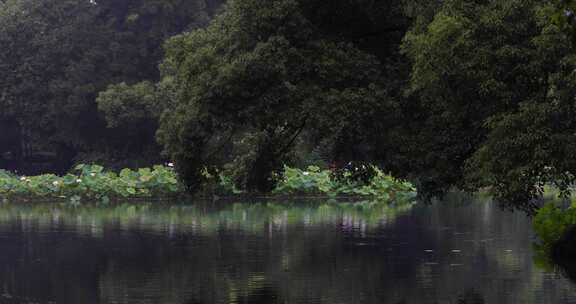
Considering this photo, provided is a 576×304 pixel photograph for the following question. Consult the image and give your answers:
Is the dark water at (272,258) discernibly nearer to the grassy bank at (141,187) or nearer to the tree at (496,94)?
the tree at (496,94)

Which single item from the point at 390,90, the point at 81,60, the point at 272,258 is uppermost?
the point at 81,60

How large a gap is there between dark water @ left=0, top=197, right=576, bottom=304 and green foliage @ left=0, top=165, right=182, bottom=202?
7.38m

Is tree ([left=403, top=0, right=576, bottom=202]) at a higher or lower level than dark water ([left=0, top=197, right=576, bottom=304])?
higher

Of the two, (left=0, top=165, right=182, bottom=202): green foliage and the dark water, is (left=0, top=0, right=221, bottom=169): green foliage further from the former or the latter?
the dark water

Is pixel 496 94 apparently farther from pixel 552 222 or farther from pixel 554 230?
pixel 554 230

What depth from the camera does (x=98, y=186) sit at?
2023 inches

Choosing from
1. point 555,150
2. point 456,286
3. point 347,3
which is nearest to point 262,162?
point 347,3

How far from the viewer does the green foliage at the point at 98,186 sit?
51156 mm

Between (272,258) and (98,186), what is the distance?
2585 centimetres

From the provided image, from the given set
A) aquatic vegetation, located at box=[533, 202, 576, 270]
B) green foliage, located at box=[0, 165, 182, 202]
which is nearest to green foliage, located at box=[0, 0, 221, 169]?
green foliage, located at box=[0, 165, 182, 202]

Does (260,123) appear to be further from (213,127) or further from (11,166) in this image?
(11,166)

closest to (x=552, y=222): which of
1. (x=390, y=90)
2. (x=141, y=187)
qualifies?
(x=390, y=90)

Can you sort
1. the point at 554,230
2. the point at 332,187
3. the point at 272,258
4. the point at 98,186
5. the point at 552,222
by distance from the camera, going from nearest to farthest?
the point at 552,222 → the point at 554,230 → the point at 272,258 → the point at 98,186 → the point at 332,187

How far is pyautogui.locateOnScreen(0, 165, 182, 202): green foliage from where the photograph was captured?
51156mm
